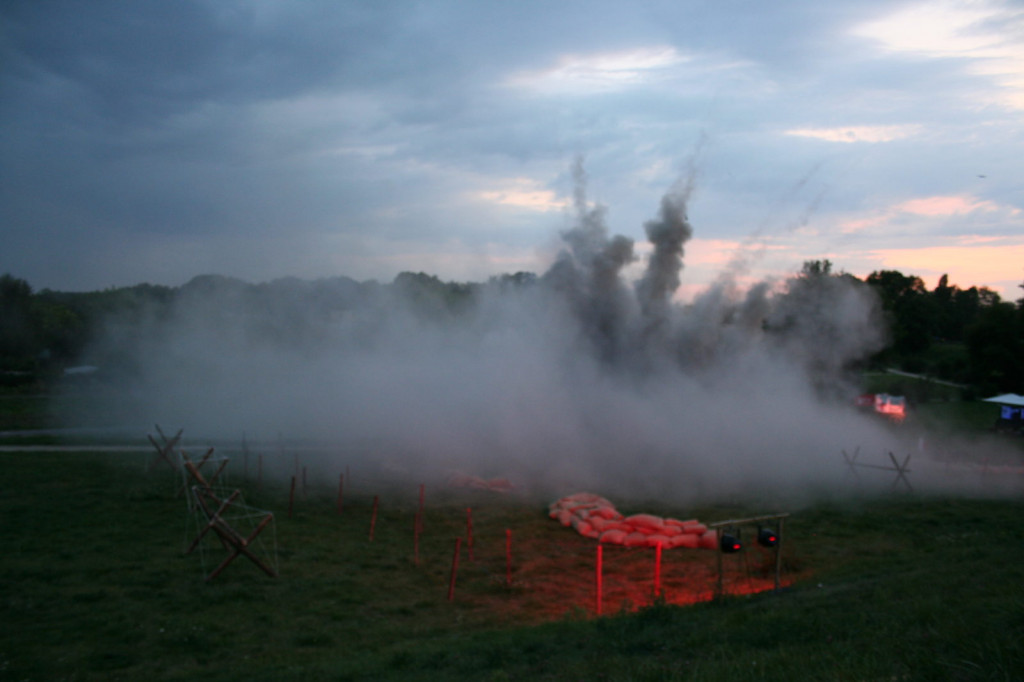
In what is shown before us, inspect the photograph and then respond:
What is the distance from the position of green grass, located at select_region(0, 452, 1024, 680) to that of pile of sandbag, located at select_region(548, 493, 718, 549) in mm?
507

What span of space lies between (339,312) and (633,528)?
2825 cm

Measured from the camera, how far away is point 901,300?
7075cm

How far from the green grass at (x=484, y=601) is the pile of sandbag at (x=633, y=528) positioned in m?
0.51

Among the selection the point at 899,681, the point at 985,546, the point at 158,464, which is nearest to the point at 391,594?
the point at 899,681

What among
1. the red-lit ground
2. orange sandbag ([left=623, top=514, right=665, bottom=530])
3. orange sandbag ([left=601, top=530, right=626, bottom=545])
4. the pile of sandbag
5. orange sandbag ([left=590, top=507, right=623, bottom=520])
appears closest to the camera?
the red-lit ground

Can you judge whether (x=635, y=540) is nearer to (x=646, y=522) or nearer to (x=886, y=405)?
Answer: (x=646, y=522)

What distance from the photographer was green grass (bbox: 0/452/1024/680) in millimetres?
5852

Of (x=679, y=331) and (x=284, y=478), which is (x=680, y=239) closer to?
(x=679, y=331)

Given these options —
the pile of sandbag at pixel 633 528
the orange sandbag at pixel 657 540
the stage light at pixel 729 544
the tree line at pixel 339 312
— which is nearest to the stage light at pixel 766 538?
the stage light at pixel 729 544

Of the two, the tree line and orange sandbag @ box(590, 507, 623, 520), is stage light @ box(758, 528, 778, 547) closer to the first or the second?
orange sandbag @ box(590, 507, 623, 520)

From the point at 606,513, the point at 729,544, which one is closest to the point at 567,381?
the point at 606,513

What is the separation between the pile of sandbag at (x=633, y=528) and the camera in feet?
49.1

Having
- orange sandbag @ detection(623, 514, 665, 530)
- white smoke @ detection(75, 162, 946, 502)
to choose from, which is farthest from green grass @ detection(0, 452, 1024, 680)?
white smoke @ detection(75, 162, 946, 502)

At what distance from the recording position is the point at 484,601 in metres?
11.4
